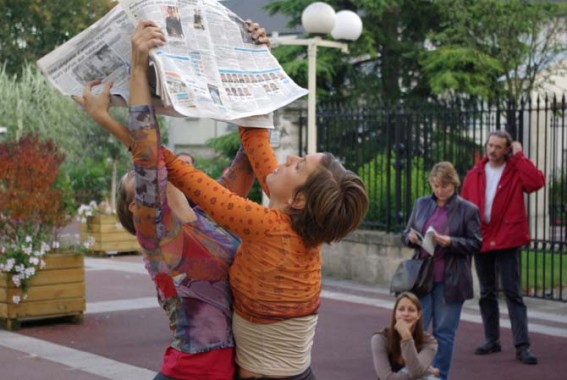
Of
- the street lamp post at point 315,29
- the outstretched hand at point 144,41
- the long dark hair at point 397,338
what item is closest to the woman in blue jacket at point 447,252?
the long dark hair at point 397,338

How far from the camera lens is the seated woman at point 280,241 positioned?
3.16m

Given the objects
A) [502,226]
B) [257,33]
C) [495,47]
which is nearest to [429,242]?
[502,226]

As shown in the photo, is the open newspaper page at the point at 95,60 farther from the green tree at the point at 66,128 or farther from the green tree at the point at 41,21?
the green tree at the point at 41,21

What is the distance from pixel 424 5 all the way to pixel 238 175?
21381 millimetres

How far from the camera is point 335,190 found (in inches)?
126

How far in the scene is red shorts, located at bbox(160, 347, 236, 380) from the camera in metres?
3.25

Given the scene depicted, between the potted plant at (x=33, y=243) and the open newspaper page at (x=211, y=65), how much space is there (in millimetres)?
7199

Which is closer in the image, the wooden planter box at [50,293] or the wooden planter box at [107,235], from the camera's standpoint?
the wooden planter box at [50,293]

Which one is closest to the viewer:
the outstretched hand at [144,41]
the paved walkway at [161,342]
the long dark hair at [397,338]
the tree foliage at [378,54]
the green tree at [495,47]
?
the outstretched hand at [144,41]

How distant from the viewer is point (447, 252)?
24.2 feet

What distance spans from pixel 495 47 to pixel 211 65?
1807 centimetres

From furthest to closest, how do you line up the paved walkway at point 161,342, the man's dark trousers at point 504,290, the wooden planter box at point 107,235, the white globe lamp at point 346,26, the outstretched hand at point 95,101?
1. the wooden planter box at point 107,235
2. the white globe lamp at point 346,26
3. the man's dark trousers at point 504,290
4. the paved walkway at point 161,342
5. the outstretched hand at point 95,101

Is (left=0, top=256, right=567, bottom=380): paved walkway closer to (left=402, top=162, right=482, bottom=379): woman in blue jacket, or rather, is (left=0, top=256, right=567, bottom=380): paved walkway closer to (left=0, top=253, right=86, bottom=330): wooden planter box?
(left=0, top=253, right=86, bottom=330): wooden planter box

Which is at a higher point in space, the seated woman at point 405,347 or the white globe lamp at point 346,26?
the white globe lamp at point 346,26
